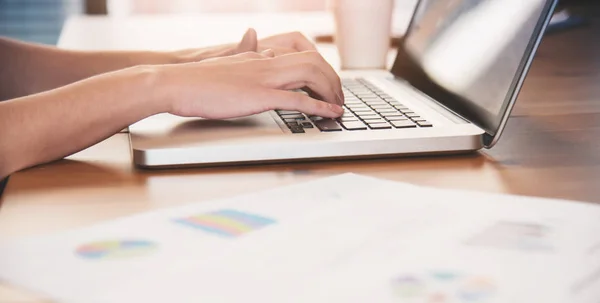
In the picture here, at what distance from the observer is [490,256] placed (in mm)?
497

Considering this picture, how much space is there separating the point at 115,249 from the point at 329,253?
14 centimetres

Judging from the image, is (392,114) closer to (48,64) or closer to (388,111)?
(388,111)

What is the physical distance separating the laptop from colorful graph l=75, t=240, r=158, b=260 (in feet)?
0.73

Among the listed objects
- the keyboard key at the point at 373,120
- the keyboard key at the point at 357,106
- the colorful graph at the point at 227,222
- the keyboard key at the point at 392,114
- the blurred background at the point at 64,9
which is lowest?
the blurred background at the point at 64,9

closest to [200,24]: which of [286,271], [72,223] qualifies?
[72,223]

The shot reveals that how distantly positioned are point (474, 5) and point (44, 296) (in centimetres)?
72

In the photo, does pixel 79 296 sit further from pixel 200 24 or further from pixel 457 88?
pixel 200 24

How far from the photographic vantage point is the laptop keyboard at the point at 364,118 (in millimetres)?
820

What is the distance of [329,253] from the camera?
501mm

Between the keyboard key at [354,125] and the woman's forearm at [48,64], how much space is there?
0.46m

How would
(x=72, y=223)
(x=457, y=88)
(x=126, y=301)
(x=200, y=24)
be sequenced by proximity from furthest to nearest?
(x=200, y=24)
(x=457, y=88)
(x=72, y=223)
(x=126, y=301)

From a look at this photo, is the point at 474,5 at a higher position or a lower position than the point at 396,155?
higher

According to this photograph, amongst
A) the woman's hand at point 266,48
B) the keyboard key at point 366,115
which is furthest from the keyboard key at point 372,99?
the woman's hand at point 266,48

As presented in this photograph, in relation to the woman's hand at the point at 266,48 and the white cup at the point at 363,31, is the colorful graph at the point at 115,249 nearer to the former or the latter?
the woman's hand at the point at 266,48
